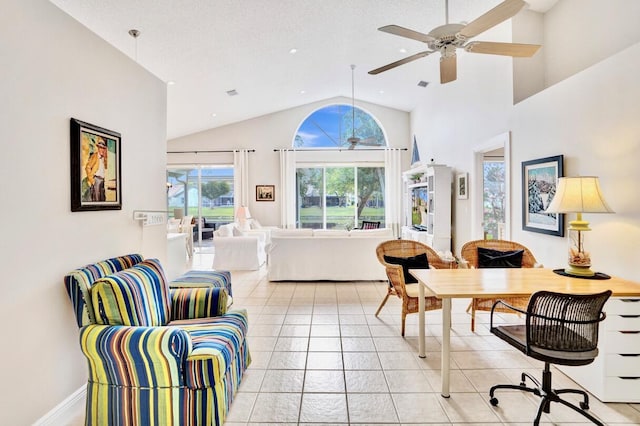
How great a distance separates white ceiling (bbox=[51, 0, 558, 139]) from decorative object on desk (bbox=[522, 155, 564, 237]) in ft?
6.48

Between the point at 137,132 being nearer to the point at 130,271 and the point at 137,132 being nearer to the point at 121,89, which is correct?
the point at 121,89

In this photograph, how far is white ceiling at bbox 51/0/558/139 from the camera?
375 centimetres

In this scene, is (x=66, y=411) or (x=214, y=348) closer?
(x=214, y=348)

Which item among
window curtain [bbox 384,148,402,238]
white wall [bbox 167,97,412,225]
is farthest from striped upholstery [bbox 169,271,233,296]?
window curtain [bbox 384,148,402,238]

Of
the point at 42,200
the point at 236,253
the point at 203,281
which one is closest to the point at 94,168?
the point at 42,200

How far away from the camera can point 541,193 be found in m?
3.66

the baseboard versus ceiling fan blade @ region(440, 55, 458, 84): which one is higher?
ceiling fan blade @ region(440, 55, 458, 84)

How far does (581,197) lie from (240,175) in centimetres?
782

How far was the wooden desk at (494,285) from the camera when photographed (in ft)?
7.39

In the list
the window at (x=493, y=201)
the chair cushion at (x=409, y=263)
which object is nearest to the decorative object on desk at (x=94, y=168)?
the chair cushion at (x=409, y=263)

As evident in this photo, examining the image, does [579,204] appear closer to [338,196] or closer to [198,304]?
[198,304]

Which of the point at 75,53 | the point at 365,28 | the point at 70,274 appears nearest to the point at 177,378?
the point at 70,274

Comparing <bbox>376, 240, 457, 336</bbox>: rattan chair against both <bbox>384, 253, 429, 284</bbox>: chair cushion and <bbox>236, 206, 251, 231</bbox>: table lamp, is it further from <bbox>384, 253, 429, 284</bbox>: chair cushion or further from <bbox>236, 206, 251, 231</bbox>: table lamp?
<bbox>236, 206, 251, 231</bbox>: table lamp

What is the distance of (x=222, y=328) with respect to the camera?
2.24m
